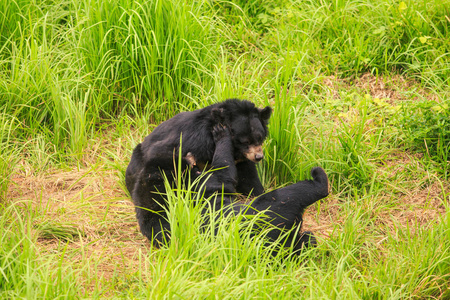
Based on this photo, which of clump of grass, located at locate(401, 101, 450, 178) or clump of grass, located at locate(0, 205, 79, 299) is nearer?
clump of grass, located at locate(0, 205, 79, 299)

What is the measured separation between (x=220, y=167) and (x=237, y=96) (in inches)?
52.4

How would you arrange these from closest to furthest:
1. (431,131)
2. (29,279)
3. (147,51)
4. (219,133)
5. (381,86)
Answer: (29,279), (219,133), (431,131), (147,51), (381,86)

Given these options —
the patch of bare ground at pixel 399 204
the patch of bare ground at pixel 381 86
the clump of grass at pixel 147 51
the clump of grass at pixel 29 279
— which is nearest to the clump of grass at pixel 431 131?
the patch of bare ground at pixel 399 204

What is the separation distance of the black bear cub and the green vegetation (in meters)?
0.25

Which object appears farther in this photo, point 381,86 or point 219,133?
point 381,86

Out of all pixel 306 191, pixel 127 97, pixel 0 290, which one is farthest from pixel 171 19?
pixel 0 290

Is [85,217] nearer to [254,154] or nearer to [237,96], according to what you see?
[254,154]

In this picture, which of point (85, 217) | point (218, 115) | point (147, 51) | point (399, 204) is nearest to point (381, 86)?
point (399, 204)

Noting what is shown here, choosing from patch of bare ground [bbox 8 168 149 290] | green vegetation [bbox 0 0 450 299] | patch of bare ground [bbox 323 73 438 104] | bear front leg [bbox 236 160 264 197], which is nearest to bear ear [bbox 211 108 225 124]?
bear front leg [bbox 236 160 264 197]

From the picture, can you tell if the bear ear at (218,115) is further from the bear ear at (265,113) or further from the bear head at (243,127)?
the bear ear at (265,113)

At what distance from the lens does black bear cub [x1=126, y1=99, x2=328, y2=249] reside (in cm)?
392

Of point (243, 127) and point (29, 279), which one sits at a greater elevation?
point (243, 127)

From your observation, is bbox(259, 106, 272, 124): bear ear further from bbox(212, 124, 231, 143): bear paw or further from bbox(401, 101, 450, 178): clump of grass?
bbox(401, 101, 450, 178): clump of grass

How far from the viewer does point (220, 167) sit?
160 inches
